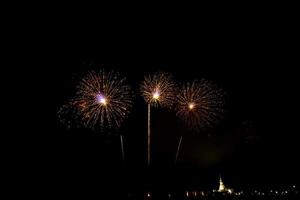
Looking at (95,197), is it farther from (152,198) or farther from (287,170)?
(287,170)

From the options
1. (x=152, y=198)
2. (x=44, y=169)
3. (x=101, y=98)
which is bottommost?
(x=152, y=198)

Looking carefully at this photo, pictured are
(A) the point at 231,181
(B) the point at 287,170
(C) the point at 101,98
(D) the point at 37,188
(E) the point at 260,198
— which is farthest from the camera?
(A) the point at 231,181

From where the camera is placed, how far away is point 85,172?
23.0m

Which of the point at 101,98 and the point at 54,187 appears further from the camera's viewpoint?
the point at 54,187

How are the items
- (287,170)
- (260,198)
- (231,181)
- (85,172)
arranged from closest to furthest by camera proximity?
(260,198) → (85,172) → (287,170) → (231,181)

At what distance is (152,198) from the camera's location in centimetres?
1789

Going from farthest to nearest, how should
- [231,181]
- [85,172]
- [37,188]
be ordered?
[231,181]
[85,172]
[37,188]

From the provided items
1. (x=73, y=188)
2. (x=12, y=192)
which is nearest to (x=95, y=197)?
(x=73, y=188)

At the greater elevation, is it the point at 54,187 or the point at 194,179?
the point at 194,179

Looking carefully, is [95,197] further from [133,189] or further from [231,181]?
[231,181]

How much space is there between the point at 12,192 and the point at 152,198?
265 inches

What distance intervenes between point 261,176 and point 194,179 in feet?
18.3

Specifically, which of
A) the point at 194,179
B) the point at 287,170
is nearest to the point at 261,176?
the point at 287,170

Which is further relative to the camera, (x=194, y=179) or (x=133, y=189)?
(x=194, y=179)
